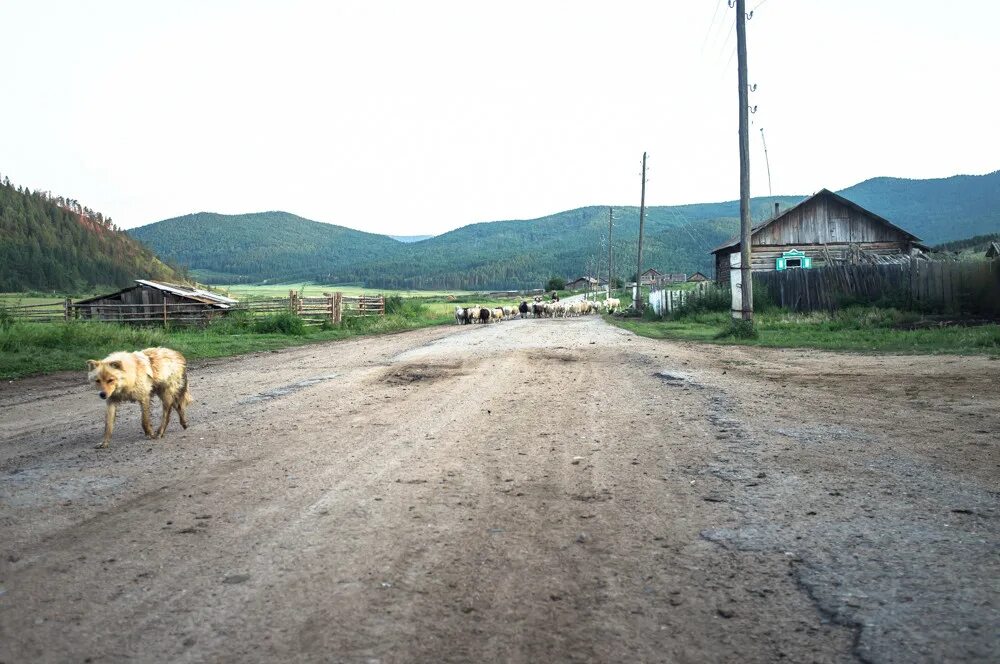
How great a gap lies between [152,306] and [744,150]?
93.8ft

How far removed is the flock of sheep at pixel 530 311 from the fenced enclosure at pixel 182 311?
264 inches

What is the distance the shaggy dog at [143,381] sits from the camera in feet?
23.4

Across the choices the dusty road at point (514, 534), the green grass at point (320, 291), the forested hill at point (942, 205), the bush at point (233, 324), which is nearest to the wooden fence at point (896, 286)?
the dusty road at point (514, 534)

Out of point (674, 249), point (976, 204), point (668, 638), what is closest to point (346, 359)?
point (668, 638)

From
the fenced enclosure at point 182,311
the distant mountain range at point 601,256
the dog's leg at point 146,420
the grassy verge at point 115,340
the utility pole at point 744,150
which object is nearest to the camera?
the dog's leg at point 146,420

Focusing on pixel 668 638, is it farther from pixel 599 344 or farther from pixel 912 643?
pixel 599 344

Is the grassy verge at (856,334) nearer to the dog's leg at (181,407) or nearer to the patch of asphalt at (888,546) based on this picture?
the patch of asphalt at (888,546)

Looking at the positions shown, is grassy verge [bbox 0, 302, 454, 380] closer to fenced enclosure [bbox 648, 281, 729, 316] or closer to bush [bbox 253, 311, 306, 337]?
bush [bbox 253, 311, 306, 337]

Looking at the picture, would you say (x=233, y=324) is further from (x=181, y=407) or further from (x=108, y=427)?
(x=108, y=427)

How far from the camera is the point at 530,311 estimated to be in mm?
51688

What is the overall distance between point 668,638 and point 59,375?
50.5ft

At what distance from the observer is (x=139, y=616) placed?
3.22m

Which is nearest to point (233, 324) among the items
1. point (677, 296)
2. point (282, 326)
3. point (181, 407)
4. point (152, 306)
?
point (282, 326)

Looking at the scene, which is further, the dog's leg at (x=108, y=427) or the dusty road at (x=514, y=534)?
the dog's leg at (x=108, y=427)
